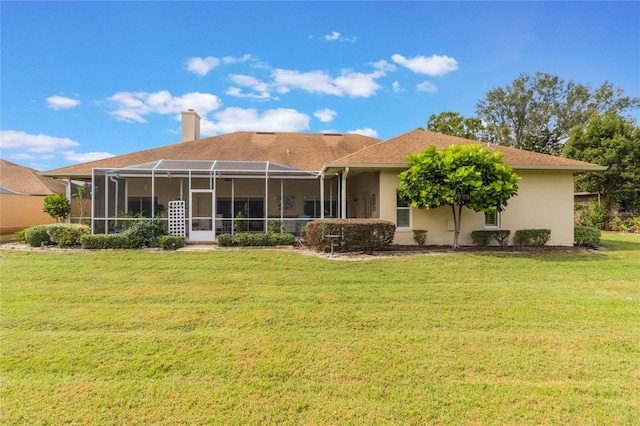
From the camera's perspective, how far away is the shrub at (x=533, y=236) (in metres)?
12.1

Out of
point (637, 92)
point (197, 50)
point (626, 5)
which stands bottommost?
point (197, 50)

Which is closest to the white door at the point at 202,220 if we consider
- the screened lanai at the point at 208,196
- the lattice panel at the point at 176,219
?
the screened lanai at the point at 208,196

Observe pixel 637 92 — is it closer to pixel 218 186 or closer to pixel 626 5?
pixel 626 5

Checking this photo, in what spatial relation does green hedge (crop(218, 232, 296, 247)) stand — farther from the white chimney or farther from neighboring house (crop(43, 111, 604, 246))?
the white chimney

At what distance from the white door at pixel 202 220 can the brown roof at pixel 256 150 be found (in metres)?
2.20

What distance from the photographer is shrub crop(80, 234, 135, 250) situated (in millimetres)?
11180

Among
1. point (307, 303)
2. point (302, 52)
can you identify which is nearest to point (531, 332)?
point (307, 303)

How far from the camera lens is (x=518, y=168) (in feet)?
39.6

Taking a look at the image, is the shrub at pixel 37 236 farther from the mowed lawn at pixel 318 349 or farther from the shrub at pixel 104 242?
the mowed lawn at pixel 318 349

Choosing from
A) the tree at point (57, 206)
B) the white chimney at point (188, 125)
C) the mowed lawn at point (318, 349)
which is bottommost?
the mowed lawn at point (318, 349)

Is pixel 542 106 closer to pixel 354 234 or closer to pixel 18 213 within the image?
pixel 354 234

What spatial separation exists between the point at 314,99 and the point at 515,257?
16.0m

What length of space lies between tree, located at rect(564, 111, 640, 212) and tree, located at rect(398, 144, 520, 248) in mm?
16901

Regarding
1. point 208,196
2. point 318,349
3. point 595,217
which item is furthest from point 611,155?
point 318,349
